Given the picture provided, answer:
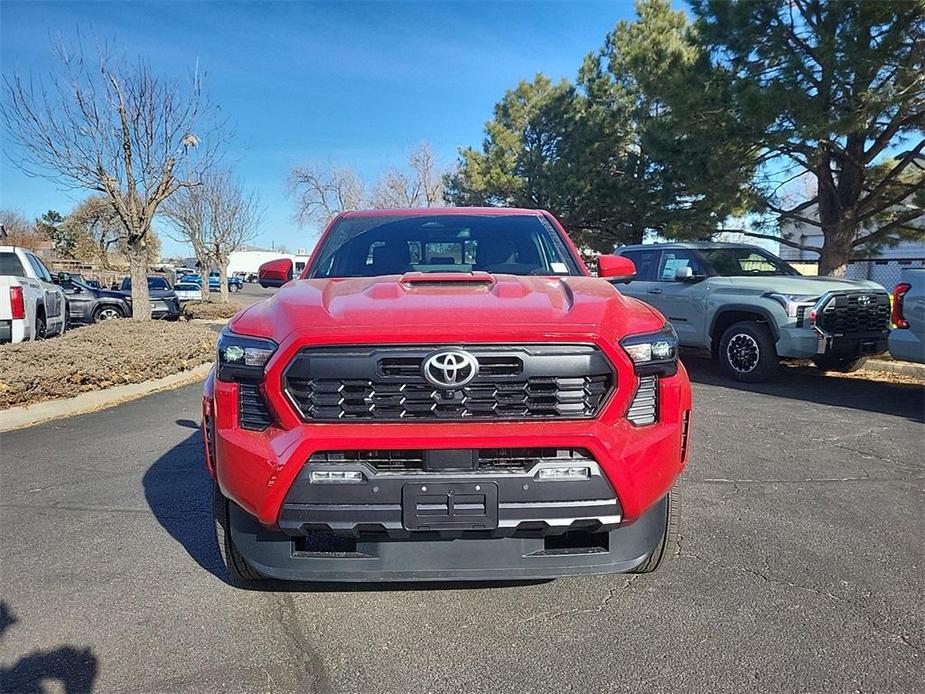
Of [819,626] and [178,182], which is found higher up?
[178,182]

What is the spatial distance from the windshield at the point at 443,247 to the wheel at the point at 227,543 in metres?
1.52

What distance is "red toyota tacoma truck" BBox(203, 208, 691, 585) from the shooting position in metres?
2.26

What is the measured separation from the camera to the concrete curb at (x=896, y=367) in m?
8.14

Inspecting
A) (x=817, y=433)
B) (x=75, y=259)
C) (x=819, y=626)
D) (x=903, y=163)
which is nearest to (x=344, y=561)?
(x=819, y=626)

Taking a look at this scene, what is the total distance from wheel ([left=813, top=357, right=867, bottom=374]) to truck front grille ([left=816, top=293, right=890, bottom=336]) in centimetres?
53

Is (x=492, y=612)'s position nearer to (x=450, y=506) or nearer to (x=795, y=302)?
(x=450, y=506)

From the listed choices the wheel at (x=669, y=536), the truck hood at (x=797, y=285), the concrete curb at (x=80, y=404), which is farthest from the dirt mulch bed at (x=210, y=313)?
the wheel at (x=669, y=536)

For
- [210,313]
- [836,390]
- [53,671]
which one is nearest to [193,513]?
[53,671]

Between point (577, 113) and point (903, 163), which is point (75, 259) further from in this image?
point (903, 163)

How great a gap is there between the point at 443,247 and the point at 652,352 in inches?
75.3

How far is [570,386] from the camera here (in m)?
2.35

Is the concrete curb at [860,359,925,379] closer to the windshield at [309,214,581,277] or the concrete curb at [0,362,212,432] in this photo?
the windshield at [309,214,581,277]

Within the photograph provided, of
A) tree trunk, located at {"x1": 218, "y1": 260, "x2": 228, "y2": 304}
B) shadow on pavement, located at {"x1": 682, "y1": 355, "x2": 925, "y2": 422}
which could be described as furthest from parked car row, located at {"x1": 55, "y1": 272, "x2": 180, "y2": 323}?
shadow on pavement, located at {"x1": 682, "y1": 355, "x2": 925, "y2": 422}

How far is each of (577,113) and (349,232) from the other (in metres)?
20.7
